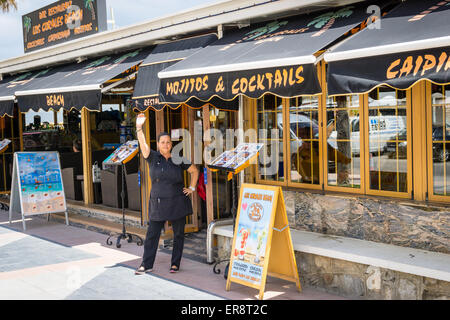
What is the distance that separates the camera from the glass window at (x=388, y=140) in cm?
573

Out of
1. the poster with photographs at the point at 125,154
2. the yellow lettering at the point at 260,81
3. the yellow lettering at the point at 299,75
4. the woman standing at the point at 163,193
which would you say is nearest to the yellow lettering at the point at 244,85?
the yellow lettering at the point at 260,81

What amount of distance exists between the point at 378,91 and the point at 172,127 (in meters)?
3.76

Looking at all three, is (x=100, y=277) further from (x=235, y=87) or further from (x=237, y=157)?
(x=235, y=87)

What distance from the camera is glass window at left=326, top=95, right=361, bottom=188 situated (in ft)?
20.2

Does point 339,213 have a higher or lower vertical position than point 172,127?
lower

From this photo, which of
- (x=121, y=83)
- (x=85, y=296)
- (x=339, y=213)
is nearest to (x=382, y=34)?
(x=339, y=213)

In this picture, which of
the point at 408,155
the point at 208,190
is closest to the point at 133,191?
the point at 208,190

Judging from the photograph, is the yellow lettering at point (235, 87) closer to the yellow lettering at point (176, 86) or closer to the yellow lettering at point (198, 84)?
the yellow lettering at point (198, 84)

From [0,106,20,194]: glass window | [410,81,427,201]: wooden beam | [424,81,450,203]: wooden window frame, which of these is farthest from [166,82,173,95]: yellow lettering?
[0,106,20,194]: glass window

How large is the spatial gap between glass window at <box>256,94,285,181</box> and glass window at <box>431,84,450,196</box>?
2.04 m

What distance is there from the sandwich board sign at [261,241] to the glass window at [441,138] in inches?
63.7

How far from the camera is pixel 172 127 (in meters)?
8.64

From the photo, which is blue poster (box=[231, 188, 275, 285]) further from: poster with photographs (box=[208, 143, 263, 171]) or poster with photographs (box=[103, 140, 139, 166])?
poster with photographs (box=[103, 140, 139, 166])

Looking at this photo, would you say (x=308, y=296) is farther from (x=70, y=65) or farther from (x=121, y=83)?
(x=70, y=65)
